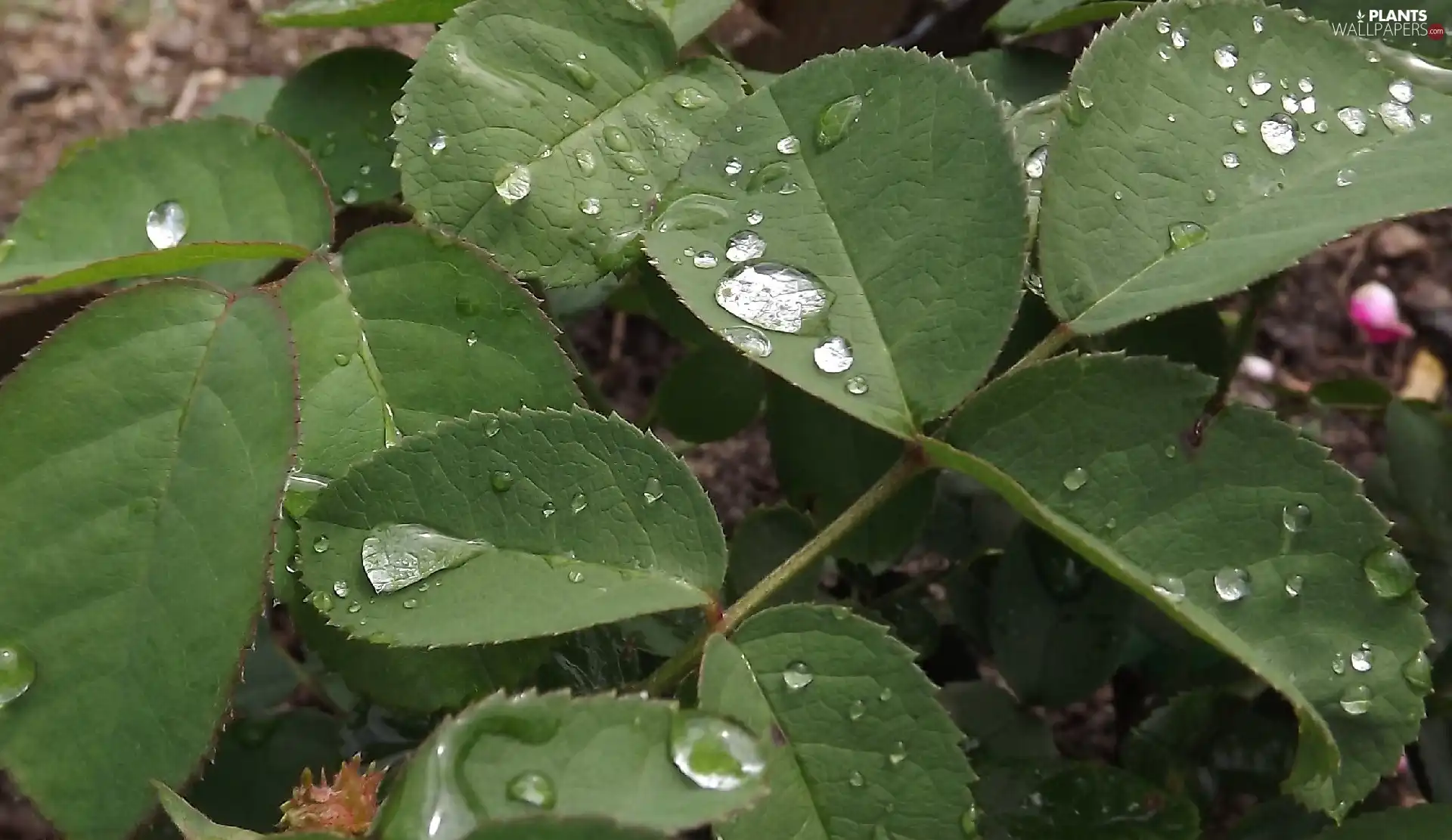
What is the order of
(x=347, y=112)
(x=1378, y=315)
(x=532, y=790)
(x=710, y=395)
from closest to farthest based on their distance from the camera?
(x=532, y=790), (x=347, y=112), (x=710, y=395), (x=1378, y=315)

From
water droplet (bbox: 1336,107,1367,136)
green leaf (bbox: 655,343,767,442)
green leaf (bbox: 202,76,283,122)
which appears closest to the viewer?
water droplet (bbox: 1336,107,1367,136)

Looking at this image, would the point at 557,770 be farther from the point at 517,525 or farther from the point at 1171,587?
the point at 1171,587

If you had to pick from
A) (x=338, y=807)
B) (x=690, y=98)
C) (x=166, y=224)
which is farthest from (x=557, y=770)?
(x=166, y=224)

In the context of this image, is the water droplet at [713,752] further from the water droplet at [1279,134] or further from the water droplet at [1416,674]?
the water droplet at [1279,134]

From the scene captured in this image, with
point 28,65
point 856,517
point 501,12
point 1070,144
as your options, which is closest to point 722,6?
point 501,12

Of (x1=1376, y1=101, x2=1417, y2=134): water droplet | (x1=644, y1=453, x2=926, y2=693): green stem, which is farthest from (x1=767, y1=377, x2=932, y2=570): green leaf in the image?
(x1=1376, y1=101, x2=1417, y2=134): water droplet

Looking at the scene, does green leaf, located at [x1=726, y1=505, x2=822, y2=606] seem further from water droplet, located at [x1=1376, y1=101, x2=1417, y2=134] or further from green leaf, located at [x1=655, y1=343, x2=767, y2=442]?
water droplet, located at [x1=1376, y1=101, x2=1417, y2=134]
